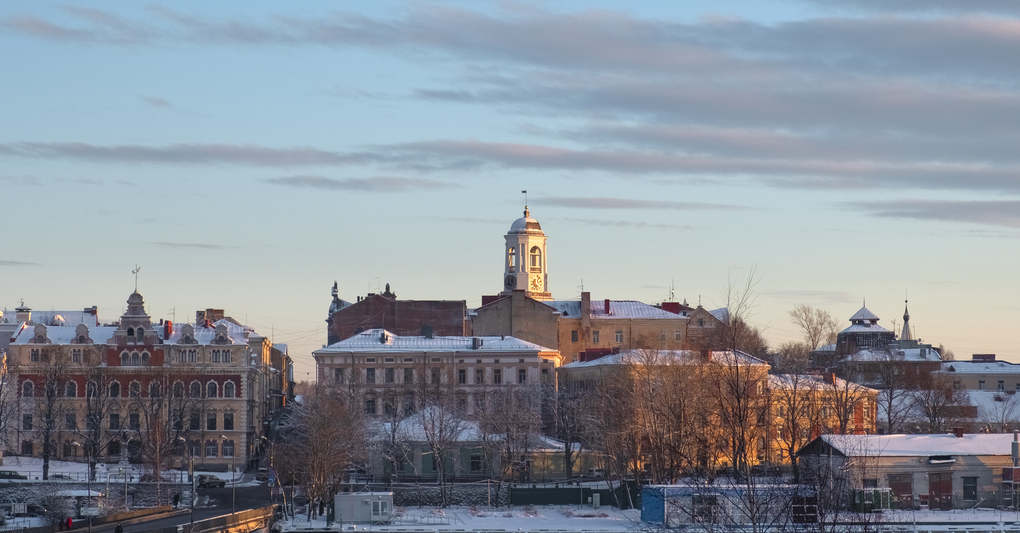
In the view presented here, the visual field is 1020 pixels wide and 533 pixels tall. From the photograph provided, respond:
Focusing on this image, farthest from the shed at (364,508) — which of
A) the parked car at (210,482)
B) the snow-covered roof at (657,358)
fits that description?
the parked car at (210,482)

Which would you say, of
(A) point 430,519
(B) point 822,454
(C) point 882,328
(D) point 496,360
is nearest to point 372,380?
(D) point 496,360

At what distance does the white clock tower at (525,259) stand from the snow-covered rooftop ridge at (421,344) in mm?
18470

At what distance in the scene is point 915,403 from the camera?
108m

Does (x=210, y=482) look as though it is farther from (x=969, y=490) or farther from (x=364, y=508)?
(x=969, y=490)

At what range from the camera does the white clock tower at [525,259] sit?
417 feet

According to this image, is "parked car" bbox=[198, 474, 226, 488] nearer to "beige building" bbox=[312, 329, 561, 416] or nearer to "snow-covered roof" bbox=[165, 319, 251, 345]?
"snow-covered roof" bbox=[165, 319, 251, 345]

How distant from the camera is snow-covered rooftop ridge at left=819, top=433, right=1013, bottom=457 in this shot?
69.8 m

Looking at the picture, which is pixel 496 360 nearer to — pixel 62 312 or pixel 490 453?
pixel 490 453

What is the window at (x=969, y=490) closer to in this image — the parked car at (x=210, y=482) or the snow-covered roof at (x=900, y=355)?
the parked car at (x=210, y=482)

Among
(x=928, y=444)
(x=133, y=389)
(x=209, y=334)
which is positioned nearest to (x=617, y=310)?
(x=209, y=334)

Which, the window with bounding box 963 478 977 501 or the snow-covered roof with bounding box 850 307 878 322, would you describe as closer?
the window with bounding box 963 478 977 501

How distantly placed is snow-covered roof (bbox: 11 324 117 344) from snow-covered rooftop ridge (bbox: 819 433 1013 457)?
54566 millimetres

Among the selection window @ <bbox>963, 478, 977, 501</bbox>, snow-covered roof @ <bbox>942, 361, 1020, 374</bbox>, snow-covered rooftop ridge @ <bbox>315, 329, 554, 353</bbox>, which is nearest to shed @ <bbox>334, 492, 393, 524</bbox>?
window @ <bbox>963, 478, 977, 501</bbox>

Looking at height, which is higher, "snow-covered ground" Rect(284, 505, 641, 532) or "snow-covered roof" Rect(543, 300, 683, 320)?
"snow-covered roof" Rect(543, 300, 683, 320)
